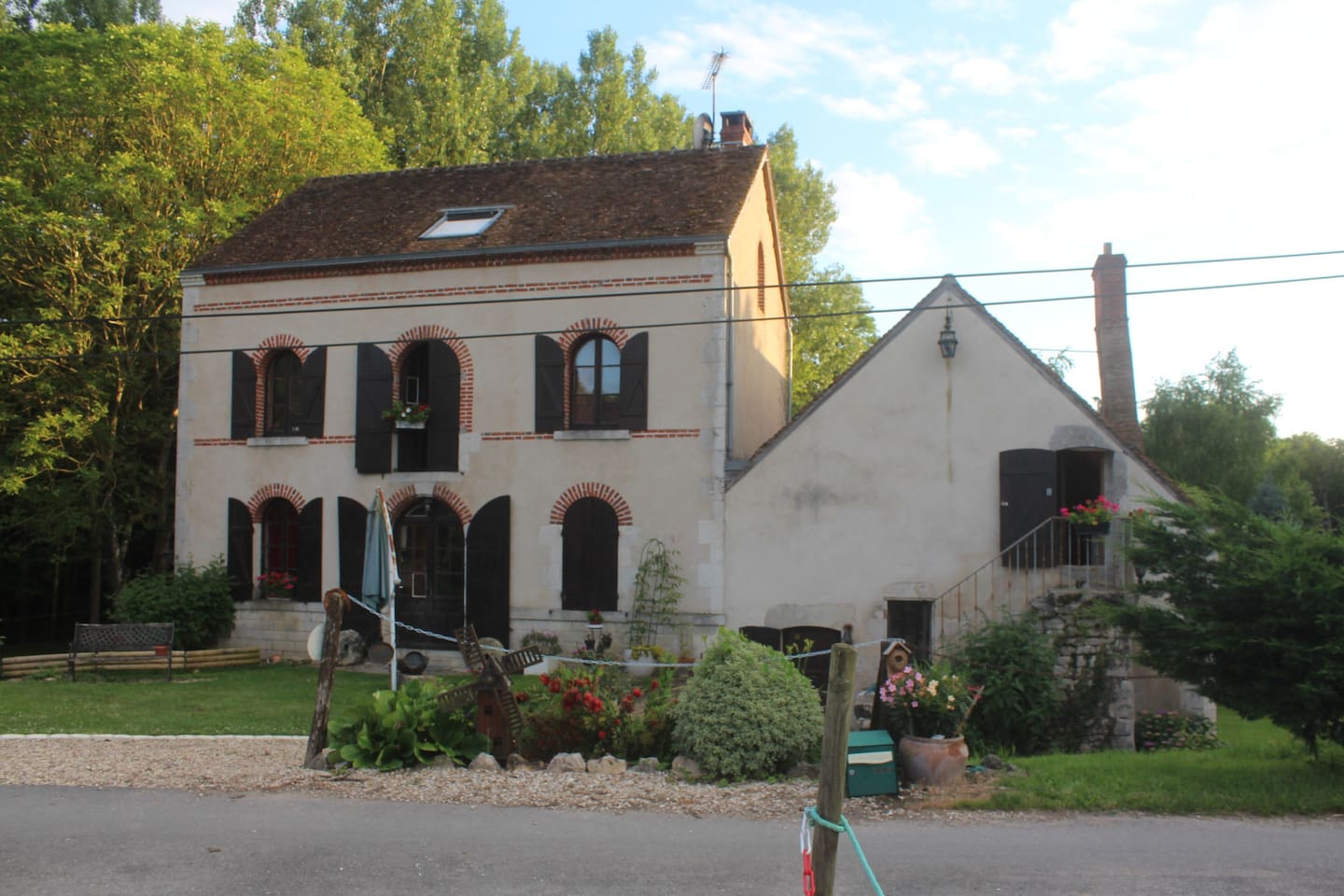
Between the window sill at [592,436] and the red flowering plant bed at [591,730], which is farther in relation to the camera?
the window sill at [592,436]

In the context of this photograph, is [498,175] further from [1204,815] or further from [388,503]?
[1204,815]

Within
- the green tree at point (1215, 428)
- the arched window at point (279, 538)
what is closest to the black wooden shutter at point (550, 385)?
the arched window at point (279, 538)

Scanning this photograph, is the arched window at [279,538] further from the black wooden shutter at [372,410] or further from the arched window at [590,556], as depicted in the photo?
the arched window at [590,556]

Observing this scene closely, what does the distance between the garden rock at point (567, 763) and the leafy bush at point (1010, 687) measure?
3.64m

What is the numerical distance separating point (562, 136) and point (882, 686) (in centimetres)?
2635

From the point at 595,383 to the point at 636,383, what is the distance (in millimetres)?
775

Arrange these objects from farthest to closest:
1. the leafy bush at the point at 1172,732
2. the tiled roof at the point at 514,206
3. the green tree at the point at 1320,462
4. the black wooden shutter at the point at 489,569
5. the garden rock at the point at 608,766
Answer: the green tree at the point at 1320,462
the tiled roof at the point at 514,206
the black wooden shutter at the point at 489,569
the leafy bush at the point at 1172,732
the garden rock at the point at 608,766

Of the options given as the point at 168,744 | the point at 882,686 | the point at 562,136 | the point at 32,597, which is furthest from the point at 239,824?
the point at 562,136

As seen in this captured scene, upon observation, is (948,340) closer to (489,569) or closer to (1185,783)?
(1185,783)

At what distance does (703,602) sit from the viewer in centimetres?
1583

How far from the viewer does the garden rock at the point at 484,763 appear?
30.0 feet

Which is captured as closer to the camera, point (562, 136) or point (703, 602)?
point (703, 602)

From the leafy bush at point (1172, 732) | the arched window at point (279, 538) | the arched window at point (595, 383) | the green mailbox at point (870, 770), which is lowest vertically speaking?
the leafy bush at point (1172, 732)

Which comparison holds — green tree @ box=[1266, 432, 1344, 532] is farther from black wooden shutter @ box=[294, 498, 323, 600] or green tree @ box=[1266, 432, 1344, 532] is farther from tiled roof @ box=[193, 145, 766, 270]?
black wooden shutter @ box=[294, 498, 323, 600]
